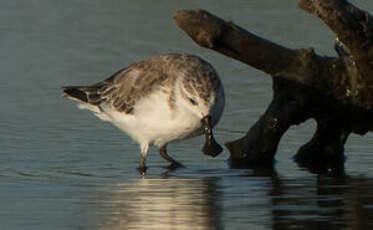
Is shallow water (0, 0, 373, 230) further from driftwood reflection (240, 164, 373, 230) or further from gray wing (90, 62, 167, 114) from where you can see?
gray wing (90, 62, 167, 114)

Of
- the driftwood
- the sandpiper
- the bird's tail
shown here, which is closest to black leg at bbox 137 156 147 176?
the sandpiper

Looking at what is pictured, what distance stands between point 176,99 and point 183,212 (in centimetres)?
250

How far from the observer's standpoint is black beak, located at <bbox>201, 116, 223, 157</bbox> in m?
11.7

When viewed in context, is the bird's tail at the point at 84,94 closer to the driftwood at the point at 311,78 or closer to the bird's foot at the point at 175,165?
the bird's foot at the point at 175,165

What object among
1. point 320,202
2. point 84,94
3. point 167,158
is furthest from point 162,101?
point 320,202

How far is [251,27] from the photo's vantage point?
18.0 metres

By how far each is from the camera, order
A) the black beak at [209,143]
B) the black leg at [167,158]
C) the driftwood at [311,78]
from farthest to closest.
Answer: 1. the black leg at [167,158]
2. the black beak at [209,143]
3. the driftwood at [311,78]

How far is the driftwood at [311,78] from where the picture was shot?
1078 centimetres

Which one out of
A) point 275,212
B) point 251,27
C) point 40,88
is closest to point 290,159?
point 275,212

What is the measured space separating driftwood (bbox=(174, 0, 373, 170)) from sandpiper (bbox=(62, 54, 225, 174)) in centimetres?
53

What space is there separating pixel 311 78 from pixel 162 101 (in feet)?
5.25

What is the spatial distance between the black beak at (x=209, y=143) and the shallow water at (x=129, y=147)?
171mm

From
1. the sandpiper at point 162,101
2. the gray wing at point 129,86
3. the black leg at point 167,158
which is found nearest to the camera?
the sandpiper at point 162,101

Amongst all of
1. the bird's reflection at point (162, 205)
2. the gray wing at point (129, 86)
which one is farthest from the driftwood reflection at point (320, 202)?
the gray wing at point (129, 86)
